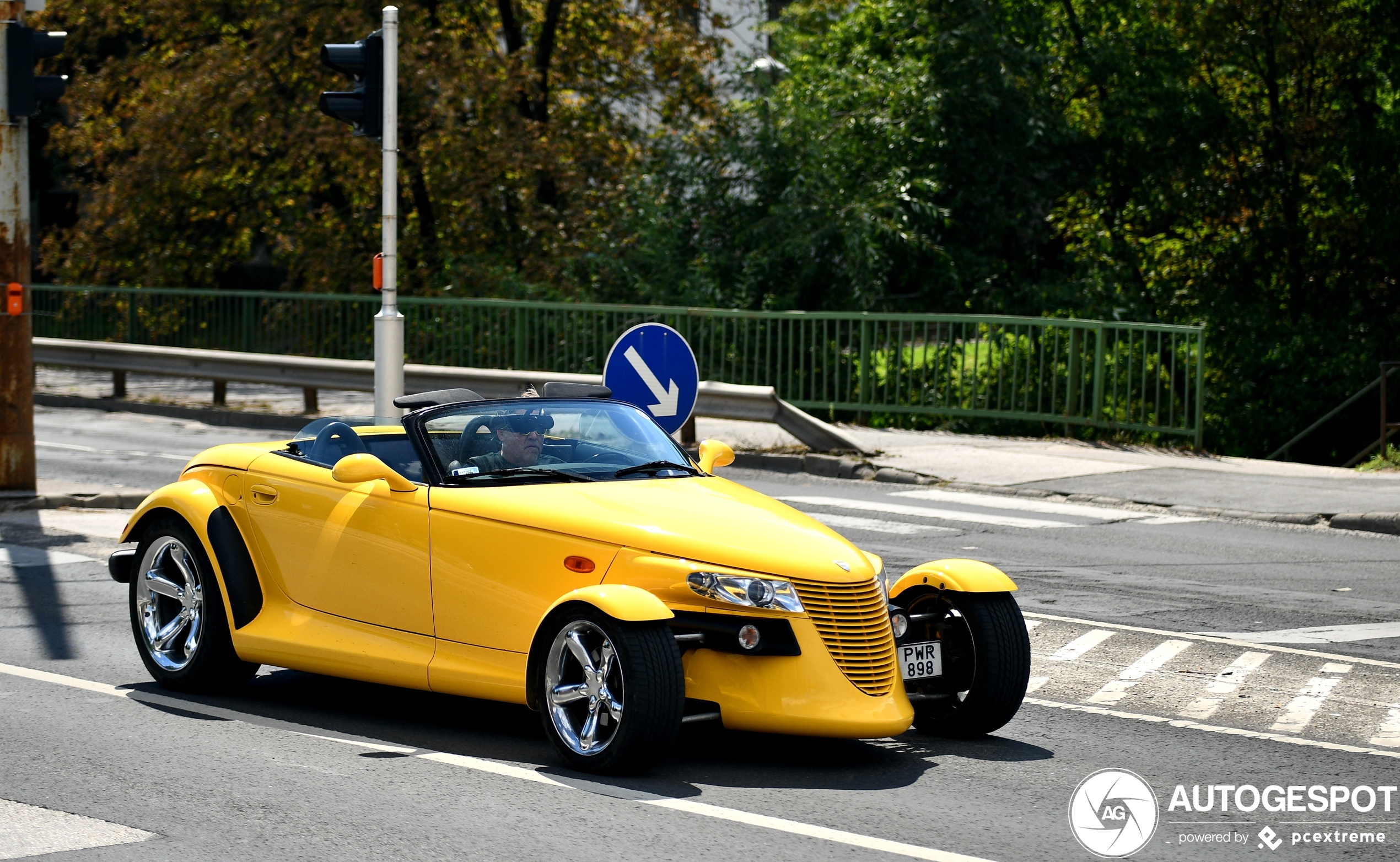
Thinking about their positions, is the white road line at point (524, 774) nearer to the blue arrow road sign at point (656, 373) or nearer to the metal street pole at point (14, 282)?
the blue arrow road sign at point (656, 373)

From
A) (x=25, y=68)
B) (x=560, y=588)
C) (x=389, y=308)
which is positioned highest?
(x=25, y=68)

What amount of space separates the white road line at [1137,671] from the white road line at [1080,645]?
0.95 feet

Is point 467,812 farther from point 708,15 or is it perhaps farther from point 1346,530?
point 708,15

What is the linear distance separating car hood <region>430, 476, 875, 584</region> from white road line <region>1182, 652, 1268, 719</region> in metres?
1.89

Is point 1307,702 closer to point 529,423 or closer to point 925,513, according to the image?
point 529,423

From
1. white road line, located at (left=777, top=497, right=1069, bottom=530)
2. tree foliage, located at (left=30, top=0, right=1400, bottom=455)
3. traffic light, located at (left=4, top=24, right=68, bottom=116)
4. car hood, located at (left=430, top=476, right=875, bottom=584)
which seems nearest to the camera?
car hood, located at (left=430, top=476, right=875, bottom=584)

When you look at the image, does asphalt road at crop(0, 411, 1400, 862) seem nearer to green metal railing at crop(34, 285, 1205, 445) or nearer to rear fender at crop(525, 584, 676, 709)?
rear fender at crop(525, 584, 676, 709)

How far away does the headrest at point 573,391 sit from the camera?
7.41 m

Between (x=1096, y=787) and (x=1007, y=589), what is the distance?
93cm

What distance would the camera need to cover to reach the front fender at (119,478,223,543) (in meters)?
7.54

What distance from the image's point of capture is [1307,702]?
7.52 m

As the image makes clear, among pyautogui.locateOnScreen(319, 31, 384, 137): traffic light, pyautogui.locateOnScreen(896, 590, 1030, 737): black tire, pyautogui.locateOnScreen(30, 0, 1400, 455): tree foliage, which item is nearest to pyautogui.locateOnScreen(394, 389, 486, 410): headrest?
pyautogui.locateOnScreen(896, 590, 1030, 737): black tire

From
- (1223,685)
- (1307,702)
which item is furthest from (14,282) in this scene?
(1307,702)

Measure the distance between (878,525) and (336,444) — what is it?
6317mm
